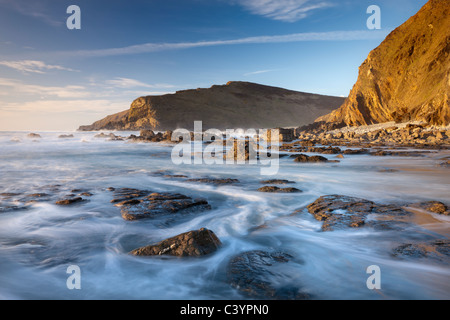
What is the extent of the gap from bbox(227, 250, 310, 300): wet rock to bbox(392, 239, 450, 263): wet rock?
1.13 meters

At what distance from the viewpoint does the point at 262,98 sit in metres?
102

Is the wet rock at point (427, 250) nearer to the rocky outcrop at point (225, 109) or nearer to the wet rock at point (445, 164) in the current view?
the wet rock at point (445, 164)

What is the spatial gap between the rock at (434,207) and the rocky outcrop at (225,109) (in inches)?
2720

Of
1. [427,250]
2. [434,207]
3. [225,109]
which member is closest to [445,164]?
[434,207]

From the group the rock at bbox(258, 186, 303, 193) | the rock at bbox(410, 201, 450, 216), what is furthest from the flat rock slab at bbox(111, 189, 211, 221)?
the rock at bbox(410, 201, 450, 216)

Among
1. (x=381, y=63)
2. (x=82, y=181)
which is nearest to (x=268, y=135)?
(x=381, y=63)

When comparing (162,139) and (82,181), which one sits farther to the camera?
(162,139)

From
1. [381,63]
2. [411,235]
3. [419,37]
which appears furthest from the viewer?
[381,63]
